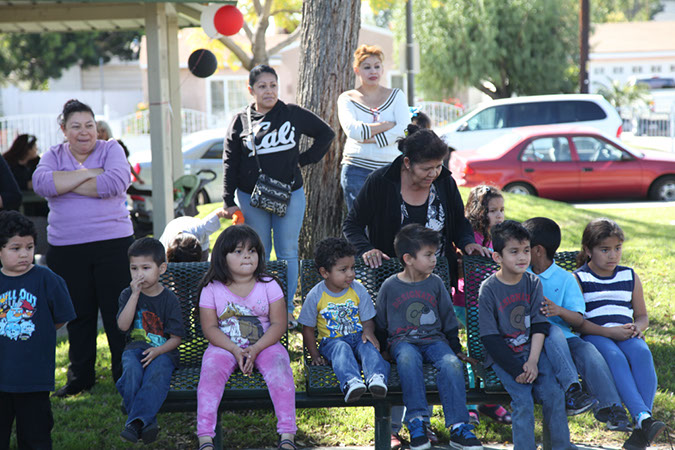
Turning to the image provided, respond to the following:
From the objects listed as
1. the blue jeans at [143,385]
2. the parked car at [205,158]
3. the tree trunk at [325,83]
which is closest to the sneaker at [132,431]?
the blue jeans at [143,385]

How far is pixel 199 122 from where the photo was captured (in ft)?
86.5

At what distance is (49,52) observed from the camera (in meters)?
36.9

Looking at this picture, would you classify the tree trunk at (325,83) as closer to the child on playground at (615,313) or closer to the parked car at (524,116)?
the child on playground at (615,313)

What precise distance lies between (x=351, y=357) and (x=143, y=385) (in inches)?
41.9

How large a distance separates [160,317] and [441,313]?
1539mm

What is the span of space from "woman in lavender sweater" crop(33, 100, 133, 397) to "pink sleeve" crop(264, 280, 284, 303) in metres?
1.38

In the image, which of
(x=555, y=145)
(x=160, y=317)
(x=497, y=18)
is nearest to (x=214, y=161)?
(x=555, y=145)

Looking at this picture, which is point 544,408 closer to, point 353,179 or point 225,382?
point 225,382

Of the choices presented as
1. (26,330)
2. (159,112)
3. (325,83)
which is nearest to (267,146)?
(325,83)

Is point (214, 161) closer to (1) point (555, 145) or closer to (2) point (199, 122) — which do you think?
(1) point (555, 145)

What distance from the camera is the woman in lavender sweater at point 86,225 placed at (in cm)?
477

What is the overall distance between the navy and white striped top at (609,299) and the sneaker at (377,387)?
4.09ft

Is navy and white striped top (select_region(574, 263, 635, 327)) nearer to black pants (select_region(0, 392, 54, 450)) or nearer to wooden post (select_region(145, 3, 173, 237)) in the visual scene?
black pants (select_region(0, 392, 54, 450))

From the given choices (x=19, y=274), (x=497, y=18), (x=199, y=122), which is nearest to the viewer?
(x=19, y=274)
